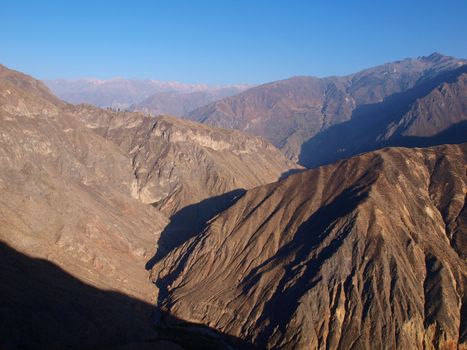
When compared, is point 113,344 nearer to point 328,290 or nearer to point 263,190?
point 328,290

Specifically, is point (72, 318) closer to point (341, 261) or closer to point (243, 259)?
point (243, 259)

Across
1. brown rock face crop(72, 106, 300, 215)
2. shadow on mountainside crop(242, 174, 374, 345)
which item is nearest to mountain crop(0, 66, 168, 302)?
brown rock face crop(72, 106, 300, 215)

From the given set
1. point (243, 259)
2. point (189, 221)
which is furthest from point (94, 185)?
point (243, 259)

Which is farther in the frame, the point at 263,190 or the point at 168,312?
the point at 263,190

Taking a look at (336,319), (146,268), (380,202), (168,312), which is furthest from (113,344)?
(380,202)

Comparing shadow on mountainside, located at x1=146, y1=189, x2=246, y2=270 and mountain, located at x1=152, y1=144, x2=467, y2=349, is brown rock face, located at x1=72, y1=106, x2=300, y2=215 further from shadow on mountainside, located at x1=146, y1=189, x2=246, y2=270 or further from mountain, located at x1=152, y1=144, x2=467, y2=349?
mountain, located at x1=152, y1=144, x2=467, y2=349
